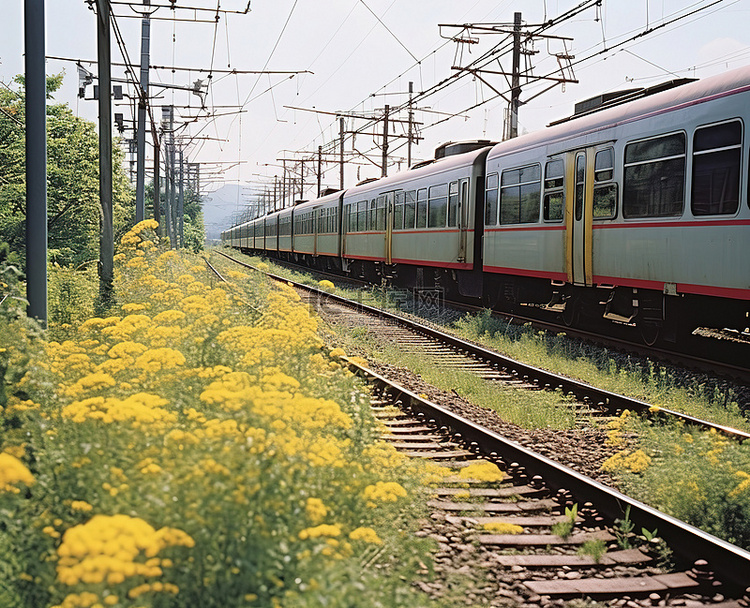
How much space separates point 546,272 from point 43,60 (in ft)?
28.9

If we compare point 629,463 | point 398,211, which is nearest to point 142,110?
point 398,211

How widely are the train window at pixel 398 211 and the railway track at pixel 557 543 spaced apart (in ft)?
54.2

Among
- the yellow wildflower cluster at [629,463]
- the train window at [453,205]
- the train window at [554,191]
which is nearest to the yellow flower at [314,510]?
the yellow wildflower cluster at [629,463]

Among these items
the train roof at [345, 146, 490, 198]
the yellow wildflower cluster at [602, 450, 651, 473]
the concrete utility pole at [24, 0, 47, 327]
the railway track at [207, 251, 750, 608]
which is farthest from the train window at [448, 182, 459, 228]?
the yellow wildflower cluster at [602, 450, 651, 473]

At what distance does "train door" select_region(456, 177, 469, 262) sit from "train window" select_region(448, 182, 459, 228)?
0.19 metres

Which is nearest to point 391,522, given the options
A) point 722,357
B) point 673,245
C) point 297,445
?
point 297,445

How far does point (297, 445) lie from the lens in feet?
12.6

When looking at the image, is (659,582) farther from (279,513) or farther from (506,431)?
(506,431)

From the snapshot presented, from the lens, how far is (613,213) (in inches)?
465

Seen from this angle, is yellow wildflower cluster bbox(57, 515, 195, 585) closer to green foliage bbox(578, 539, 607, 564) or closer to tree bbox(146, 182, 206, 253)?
green foliage bbox(578, 539, 607, 564)

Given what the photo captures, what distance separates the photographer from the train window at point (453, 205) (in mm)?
18453

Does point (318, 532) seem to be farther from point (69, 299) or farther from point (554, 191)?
point (554, 191)

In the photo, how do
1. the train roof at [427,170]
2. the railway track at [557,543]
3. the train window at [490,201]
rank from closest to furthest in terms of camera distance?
the railway track at [557,543], the train window at [490,201], the train roof at [427,170]

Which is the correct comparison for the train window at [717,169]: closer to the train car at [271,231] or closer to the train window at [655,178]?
the train window at [655,178]
